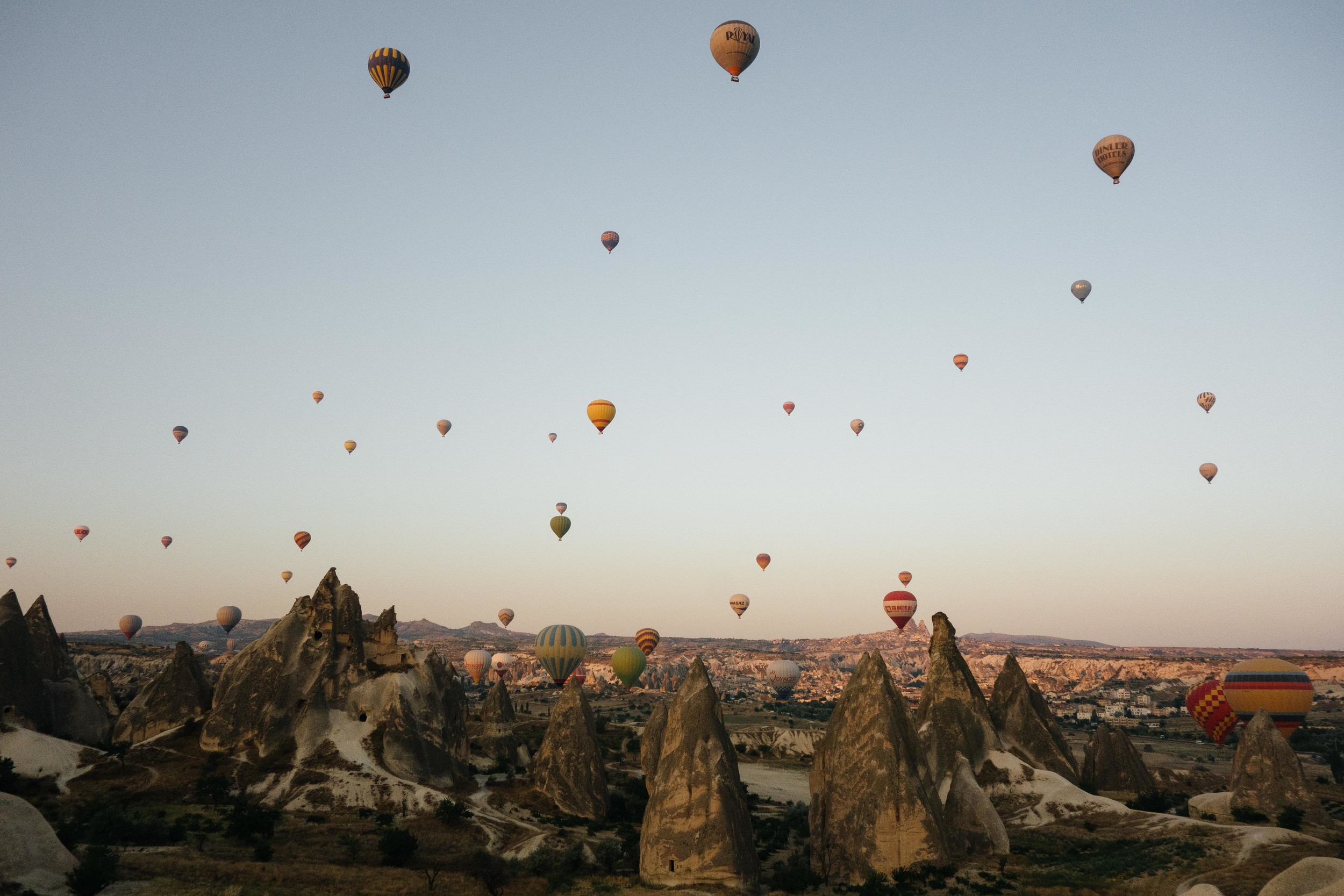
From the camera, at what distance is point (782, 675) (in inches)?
6024

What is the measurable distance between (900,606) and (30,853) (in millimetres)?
81529

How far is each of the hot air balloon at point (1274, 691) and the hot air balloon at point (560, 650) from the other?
5440 centimetres

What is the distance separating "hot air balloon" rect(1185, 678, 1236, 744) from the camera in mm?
80250

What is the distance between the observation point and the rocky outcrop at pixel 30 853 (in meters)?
28.5

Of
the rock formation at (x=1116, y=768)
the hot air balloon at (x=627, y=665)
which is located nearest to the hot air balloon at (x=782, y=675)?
the hot air balloon at (x=627, y=665)

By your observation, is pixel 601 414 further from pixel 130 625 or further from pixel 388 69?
pixel 130 625

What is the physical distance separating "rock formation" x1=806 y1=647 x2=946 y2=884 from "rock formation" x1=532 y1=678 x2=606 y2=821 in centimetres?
1465

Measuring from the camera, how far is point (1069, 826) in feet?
163

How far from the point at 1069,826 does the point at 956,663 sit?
13271 mm

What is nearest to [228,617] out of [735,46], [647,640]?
[647,640]

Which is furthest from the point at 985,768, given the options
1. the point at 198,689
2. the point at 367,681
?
the point at 198,689

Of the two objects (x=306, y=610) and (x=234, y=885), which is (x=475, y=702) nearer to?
(x=306, y=610)

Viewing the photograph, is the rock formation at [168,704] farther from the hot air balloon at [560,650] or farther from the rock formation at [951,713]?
the rock formation at [951,713]

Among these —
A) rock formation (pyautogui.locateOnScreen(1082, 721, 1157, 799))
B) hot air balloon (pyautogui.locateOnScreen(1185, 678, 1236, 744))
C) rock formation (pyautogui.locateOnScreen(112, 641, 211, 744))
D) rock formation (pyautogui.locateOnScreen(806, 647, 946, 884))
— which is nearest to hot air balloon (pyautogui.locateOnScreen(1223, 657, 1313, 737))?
hot air balloon (pyautogui.locateOnScreen(1185, 678, 1236, 744))
